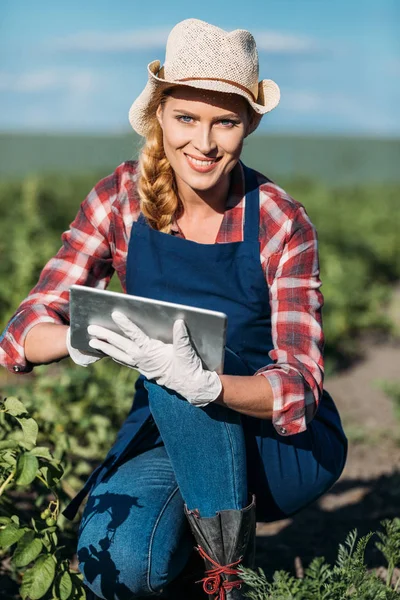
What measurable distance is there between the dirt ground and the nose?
125cm

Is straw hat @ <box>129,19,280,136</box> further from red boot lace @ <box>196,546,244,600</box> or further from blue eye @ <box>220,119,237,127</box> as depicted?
red boot lace @ <box>196,546,244,600</box>

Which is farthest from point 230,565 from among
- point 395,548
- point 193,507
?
point 395,548

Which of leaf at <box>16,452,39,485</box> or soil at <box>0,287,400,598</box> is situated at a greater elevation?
leaf at <box>16,452,39,485</box>

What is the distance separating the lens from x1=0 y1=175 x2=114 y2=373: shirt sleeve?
2291mm

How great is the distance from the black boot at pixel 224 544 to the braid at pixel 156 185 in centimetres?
73

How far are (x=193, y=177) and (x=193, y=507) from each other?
2.58 ft

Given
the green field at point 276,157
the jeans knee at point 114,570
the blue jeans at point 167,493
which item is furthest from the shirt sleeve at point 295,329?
the green field at point 276,157

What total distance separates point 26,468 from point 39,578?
20 centimetres

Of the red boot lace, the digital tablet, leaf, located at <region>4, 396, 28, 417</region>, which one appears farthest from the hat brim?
the red boot lace

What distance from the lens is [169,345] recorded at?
185 cm

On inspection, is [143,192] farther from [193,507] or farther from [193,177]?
[193,507]

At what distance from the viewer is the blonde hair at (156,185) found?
232 cm

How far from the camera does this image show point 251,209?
2.33 metres

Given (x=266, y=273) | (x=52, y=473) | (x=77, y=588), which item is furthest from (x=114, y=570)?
(x=266, y=273)
